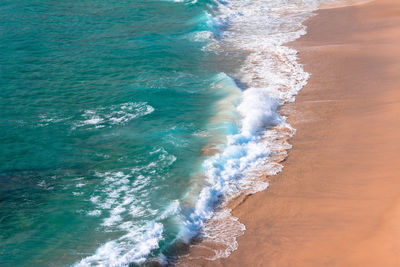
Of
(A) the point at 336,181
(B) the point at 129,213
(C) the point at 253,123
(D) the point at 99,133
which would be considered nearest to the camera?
(B) the point at 129,213

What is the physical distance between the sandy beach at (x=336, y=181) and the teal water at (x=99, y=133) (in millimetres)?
1495

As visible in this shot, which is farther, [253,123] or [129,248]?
[253,123]

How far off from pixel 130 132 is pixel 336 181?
16.1 ft

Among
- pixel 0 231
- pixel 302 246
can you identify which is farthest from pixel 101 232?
pixel 302 246

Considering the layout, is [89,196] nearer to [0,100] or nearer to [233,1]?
[0,100]

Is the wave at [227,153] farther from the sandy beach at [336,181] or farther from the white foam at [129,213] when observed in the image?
the sandy beach at [336,181]

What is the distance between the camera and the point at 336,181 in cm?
937

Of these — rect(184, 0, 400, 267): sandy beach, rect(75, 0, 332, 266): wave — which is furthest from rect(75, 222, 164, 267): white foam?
rect(184, 0, 400, 267): sandy beach

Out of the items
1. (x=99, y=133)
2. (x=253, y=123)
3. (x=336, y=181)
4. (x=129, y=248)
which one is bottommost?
(x=336, y=181)

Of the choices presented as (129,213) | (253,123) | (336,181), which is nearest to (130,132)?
(253,123)

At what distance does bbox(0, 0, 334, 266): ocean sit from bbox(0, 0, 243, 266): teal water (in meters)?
0.03

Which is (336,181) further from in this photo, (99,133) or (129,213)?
(99,133)

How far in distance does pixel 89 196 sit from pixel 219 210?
8.12 feet

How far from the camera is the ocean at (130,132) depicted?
8078 mm
